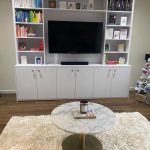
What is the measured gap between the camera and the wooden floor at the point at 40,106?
3223mm

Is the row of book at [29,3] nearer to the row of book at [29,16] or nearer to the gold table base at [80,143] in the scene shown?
the row of book at [29,16]

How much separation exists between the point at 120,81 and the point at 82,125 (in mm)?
2181

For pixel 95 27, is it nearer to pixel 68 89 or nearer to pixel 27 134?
pixel 68 89

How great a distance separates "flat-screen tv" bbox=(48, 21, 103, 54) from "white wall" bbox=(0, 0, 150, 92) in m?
0.92

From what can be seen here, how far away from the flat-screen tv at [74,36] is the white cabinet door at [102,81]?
0.47m

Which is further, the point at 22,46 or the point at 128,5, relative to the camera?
the point at 22,46

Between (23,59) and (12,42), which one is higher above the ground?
(12,42)

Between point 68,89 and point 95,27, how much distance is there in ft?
4.70

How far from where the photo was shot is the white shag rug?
7.55ft

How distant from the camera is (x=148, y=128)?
275cm

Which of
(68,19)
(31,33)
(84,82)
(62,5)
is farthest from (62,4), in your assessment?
(84,82)

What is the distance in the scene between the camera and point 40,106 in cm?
353

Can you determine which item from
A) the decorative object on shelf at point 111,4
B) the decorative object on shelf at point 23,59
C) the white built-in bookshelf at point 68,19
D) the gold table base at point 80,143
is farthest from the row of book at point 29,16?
the gold table base at point 80,143

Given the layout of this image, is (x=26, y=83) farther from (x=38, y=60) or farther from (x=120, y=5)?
(x=120, y=5)
